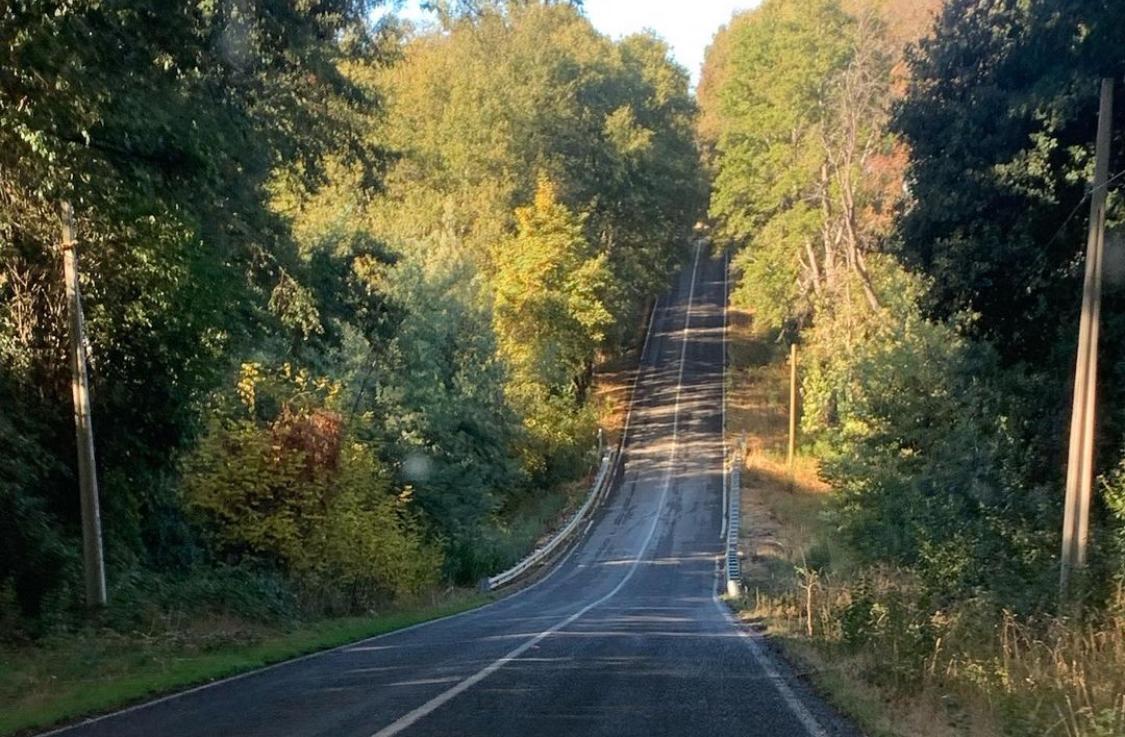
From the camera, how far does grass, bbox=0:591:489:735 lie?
35.7ft

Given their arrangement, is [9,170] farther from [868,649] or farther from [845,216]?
[845,216]

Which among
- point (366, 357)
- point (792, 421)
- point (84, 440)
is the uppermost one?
point (366, 357)

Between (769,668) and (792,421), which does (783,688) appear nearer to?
(769,668)

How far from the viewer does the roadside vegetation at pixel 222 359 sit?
12555 millimetres

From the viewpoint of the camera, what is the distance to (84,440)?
16.0m

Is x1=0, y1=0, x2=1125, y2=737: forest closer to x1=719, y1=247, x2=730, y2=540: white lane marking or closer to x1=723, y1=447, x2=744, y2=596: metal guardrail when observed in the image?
x1=723, y1=447, x2=744, y2=596: metal guardrail

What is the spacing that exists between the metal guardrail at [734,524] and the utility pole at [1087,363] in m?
17.5

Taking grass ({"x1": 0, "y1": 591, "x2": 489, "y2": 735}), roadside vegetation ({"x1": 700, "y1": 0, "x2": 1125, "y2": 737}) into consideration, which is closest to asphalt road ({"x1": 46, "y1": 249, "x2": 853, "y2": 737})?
grass ({"x1": 0, "y1": 591, "x2": 489, "y2": 735})

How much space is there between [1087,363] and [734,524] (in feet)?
106

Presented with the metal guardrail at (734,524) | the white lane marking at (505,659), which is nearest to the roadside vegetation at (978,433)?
the metal guardrail at (734,524)

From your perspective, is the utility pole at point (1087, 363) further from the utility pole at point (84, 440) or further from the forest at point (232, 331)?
the utility pole at point (84, 440)

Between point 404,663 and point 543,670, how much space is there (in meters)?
2.08

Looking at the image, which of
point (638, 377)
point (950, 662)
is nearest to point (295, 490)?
point (950, 662)

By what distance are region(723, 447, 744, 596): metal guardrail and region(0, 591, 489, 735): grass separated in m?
16.3
